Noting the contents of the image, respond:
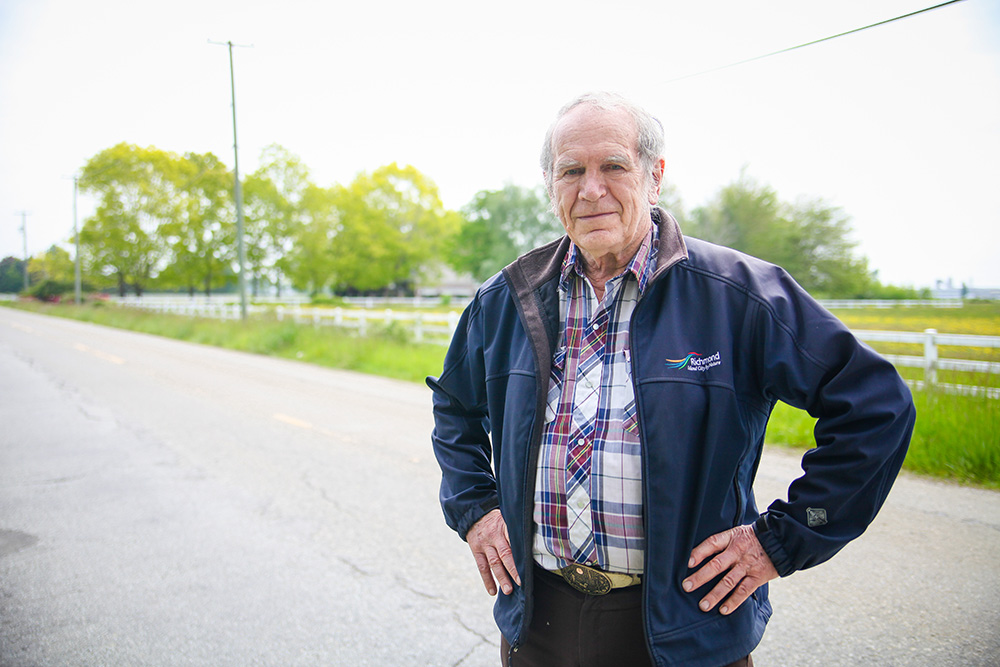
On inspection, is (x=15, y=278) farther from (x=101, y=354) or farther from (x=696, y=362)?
(x=696, y=362)

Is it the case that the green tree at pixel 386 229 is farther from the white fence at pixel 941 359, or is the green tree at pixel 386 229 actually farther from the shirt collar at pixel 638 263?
the shirt collar at pixel 638 263

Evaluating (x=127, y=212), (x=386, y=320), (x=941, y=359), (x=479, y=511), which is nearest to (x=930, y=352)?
(x=941, y=359)

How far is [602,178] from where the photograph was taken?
1.78 meters

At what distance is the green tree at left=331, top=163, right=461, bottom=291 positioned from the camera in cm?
5322

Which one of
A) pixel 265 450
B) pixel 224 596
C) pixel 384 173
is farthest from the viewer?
pixel 384 173

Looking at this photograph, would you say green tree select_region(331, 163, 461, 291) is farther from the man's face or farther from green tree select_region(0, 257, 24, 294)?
the man's face

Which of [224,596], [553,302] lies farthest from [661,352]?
[224,596]

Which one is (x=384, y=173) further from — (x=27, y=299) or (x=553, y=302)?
(x=553, y=302)

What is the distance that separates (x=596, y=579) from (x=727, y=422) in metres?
0.55

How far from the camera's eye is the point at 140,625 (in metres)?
3.31

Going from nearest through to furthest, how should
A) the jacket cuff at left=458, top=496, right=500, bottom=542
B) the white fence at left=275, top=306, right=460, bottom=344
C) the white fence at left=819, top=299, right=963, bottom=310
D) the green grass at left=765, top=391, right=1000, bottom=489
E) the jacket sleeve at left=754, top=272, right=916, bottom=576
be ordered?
the jacket sleeve at left=754, top=272, right=916, bottom=576 < the jacket cuff at left=458, top=496, right=500, bottom=542 < the green grass at left=765, top=391, right=1000, bottom=489 < the white fence at left=819, top=299, right=963, bottom=310 < the white fence at left=275, top=306, right=460, bottom=344

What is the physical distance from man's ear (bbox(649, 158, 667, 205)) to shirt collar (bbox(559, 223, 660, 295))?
0.08 m

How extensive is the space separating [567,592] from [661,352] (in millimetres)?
728

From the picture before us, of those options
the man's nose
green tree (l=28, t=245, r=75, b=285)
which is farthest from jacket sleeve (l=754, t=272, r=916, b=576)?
green tree (l=28, t=245, r=75, b=285)
